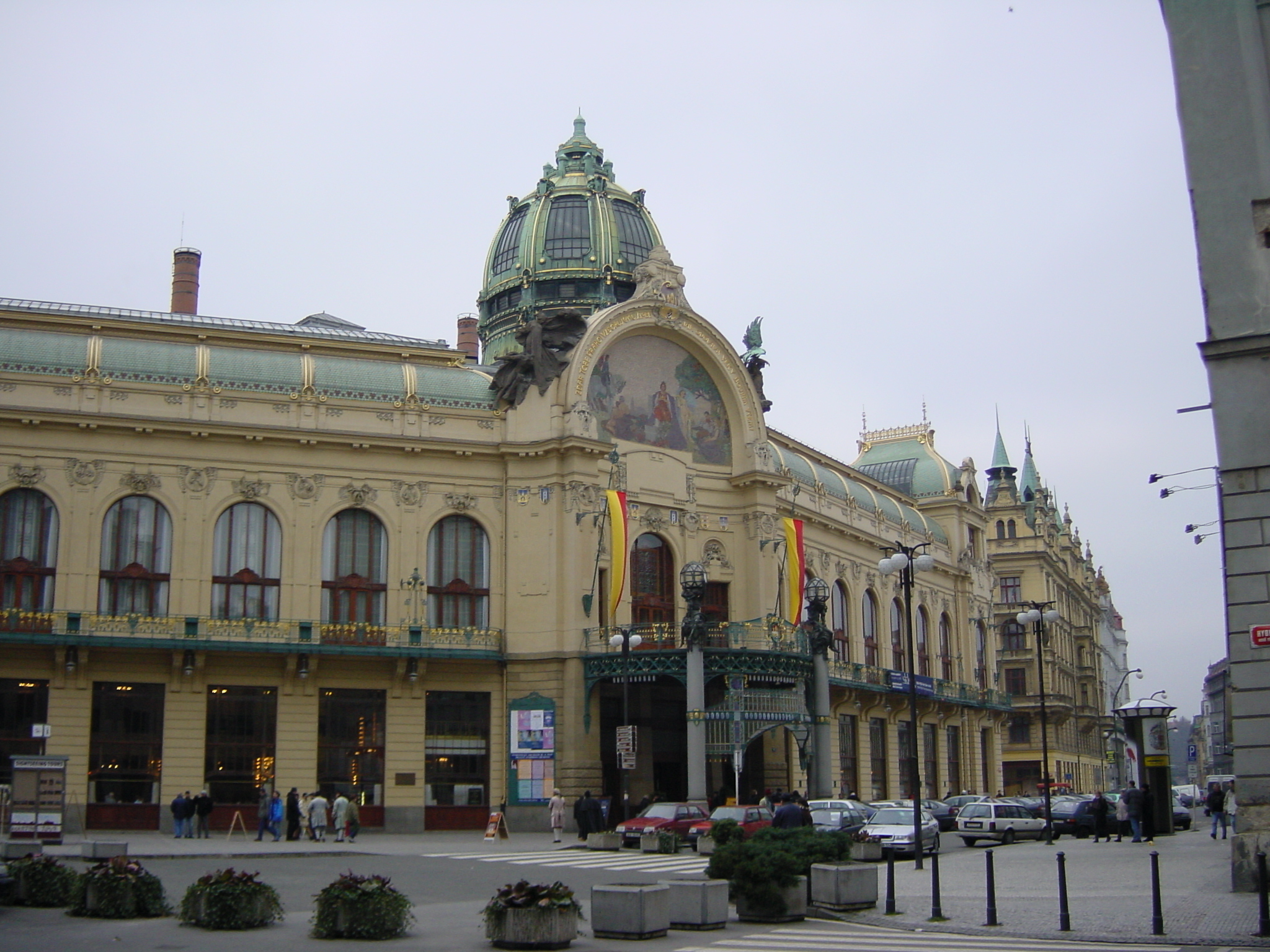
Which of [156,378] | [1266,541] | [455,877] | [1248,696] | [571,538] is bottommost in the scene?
[455,877]

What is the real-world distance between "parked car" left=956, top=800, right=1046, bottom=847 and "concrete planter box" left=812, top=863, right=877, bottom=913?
2022 centimetres

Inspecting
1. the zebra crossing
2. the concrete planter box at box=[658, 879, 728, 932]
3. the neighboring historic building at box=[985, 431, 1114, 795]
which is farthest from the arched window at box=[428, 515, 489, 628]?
the neighboring historic building at box=[985, 431, 1114, 795]

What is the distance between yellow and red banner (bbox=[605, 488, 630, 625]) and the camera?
48.6m

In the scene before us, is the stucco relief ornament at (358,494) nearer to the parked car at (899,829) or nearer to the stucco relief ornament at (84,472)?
the stucco relief ornament at (84,472)

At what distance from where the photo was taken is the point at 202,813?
4116cm

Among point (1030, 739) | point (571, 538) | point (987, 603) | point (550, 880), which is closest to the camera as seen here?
point (550, 880)

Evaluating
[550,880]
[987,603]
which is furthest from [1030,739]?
[550,880]

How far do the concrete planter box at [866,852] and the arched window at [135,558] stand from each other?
2424 centimetres

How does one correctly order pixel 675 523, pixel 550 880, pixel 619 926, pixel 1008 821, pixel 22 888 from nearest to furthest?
pixel 619 926, pixel 22 888, pixel 550 880, pixel 1008 821, pixel 675 523

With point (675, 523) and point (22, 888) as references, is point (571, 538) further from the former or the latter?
point (22, 888)

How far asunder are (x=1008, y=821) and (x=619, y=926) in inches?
1013

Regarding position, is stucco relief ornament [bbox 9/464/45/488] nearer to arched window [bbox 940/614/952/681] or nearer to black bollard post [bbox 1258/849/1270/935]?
black bollard post [bbox 1258/849/1270/935]

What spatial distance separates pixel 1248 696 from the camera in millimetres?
21750

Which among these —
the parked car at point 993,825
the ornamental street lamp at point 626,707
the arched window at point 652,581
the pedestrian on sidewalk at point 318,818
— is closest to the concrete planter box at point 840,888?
the ornamental street lamp at point 626,707
